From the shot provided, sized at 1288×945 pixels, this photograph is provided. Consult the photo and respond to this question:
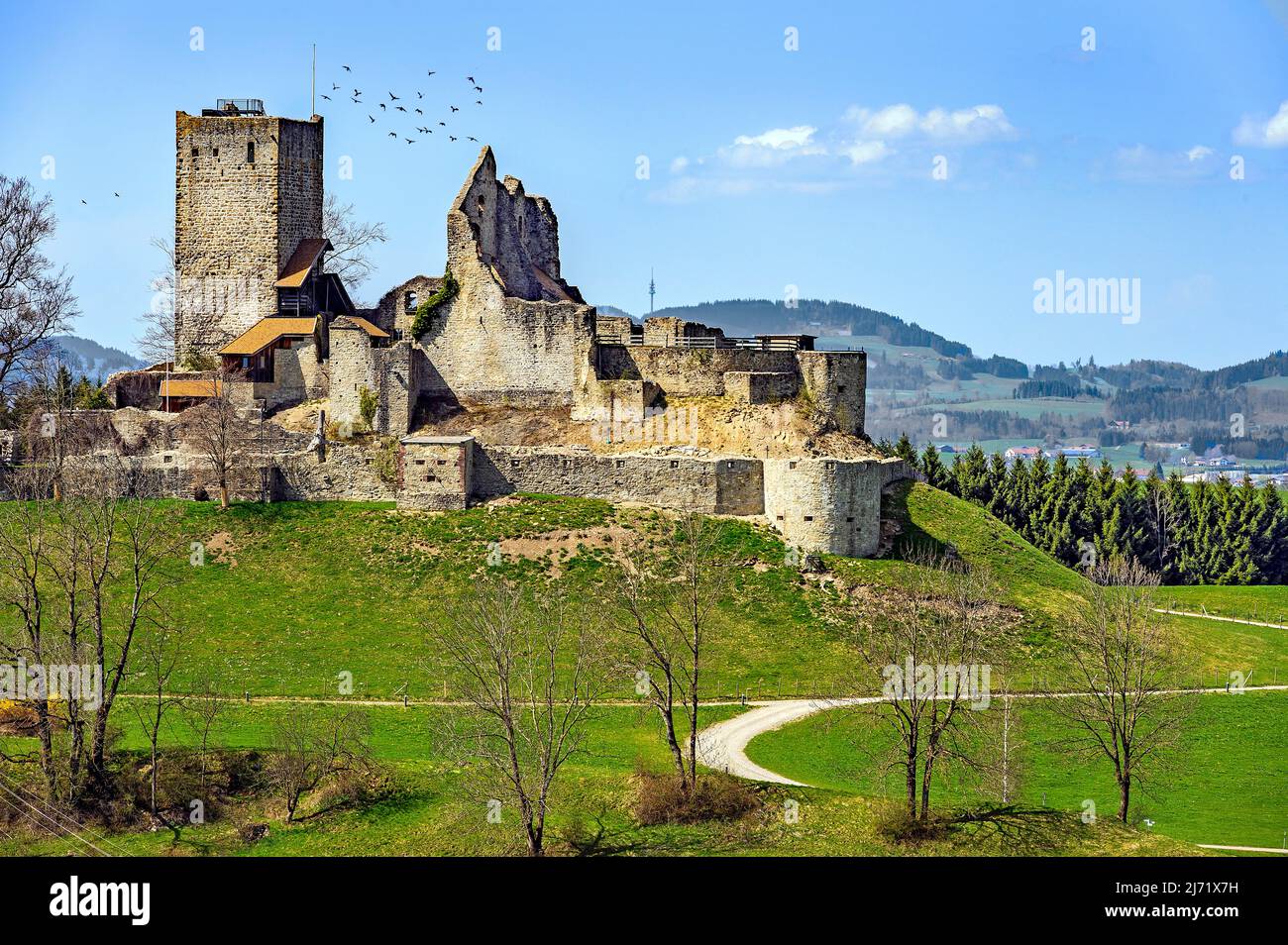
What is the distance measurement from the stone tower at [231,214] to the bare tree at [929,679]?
34.3 metres

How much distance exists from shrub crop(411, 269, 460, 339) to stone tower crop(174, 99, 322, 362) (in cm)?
839

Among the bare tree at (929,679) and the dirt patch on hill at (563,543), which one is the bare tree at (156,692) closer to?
the dirt patch on hill at (563,543)

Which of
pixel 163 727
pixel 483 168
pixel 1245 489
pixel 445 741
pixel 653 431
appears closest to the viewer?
pixel 445 741

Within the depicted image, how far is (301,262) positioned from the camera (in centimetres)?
7825

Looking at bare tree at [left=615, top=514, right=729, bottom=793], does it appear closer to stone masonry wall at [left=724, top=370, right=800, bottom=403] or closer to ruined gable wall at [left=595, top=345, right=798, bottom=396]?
stone masonry wall at [left=724, top=370, right=800, bottom=403]

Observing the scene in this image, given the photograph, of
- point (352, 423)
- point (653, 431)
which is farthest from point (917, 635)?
point (352, 423)

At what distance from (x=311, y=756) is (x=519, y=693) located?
343 inches

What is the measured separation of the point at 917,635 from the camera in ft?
161

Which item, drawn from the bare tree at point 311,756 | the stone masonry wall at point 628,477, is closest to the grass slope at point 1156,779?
the bare tree at point 311,756

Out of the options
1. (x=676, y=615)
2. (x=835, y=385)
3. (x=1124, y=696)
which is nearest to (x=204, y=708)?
(x=676, y=615)

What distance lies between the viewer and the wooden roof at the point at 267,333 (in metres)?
74.1

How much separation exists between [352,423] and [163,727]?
22227 millimetres

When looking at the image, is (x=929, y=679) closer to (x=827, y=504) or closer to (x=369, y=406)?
(x=827, y=504)
